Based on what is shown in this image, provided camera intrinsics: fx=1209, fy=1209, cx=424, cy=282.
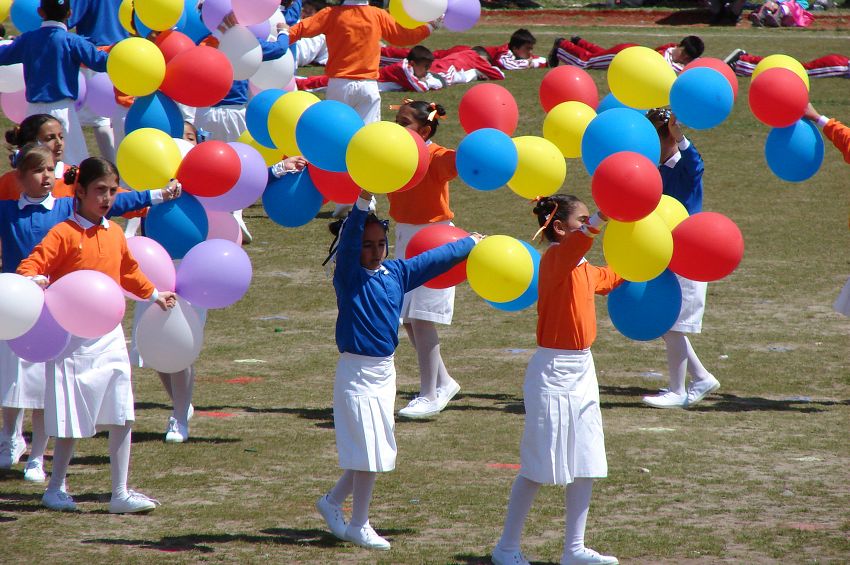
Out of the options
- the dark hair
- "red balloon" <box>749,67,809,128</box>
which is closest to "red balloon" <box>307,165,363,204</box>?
the dark hair

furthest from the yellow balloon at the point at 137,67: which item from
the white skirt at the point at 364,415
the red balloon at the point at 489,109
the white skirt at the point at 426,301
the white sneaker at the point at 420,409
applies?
the white skirt at the point at 364,415

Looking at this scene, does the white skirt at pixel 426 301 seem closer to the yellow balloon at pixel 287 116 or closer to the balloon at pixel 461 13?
the yellow balloon at pixel 287 116

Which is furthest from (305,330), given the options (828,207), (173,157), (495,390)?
(828,207)

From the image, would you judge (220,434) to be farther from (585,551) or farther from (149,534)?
(585,551)

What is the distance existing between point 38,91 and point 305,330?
268 cm

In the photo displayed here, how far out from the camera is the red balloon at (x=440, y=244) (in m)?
5.74

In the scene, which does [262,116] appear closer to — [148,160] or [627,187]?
[148,160]

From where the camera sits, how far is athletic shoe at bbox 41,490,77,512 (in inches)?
225

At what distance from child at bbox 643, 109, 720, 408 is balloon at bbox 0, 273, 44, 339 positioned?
12.8 feet

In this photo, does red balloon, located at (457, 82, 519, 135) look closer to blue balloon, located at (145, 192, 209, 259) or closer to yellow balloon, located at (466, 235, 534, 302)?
yellow balloon, located at (466, 235, 534, 302)

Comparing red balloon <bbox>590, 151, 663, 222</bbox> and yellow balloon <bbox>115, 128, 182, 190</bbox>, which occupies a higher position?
red balloon <bbox>590, 151, 663, 222</bbox>

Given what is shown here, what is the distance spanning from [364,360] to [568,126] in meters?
1.78

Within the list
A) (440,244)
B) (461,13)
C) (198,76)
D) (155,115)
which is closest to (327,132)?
(440,244)

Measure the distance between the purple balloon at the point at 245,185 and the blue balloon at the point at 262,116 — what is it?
206 mm
